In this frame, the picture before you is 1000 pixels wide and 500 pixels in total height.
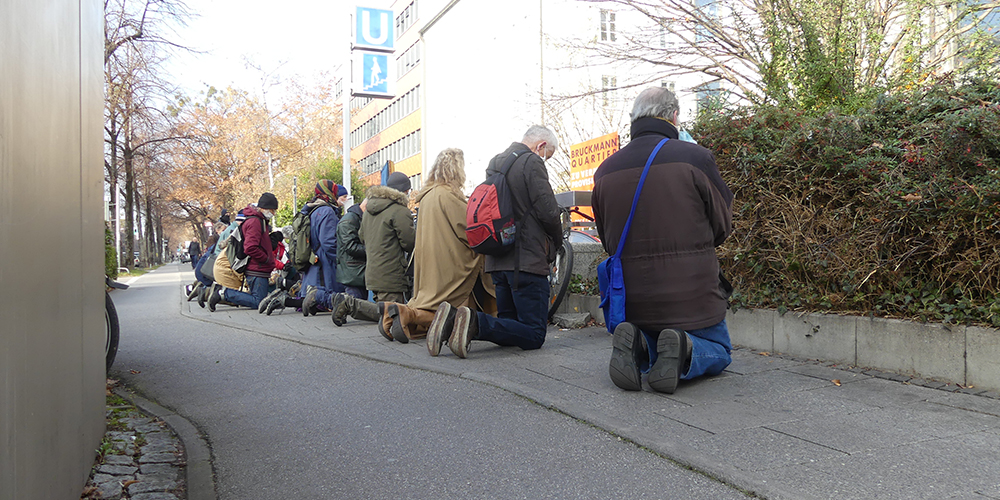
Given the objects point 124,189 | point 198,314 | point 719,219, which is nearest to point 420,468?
point 719,219

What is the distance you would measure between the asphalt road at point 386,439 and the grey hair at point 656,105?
2.03 metres

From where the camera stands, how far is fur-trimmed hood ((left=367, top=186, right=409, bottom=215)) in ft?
29.9

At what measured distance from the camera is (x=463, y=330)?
621cm

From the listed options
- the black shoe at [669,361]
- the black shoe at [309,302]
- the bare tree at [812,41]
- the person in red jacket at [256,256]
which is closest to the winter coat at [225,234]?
the person in red jacket at [256,256]

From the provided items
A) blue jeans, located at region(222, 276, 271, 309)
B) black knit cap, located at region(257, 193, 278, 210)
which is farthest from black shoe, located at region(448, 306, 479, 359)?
blue jeans, located at region(222, 276, 271, 309)

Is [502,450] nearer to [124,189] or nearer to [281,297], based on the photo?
[281,297]

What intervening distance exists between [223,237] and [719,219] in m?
10.5

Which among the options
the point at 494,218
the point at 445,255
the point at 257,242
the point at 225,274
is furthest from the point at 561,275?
the point at 225,274

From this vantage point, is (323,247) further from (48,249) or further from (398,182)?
(48,249)

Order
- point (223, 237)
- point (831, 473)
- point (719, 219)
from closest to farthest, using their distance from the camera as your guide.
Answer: point (831, 473) → point (719, 219) → point (223, 237)

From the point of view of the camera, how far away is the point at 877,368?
5148 mm

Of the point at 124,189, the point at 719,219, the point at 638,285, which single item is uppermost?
the point at 124,189

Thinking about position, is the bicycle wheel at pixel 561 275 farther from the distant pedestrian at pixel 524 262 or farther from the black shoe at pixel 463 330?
the black shoe at pixel 463 330

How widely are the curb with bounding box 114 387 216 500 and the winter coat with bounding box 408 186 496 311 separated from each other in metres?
2.72
